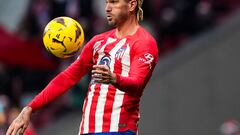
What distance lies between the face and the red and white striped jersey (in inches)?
6.8

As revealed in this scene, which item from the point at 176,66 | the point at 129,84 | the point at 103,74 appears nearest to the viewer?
the point at 103,74

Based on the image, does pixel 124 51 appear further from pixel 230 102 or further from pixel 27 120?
pixel 230 102

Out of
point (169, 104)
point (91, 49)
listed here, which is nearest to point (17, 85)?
point (169, 104)

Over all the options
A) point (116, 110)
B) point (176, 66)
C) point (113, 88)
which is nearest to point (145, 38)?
point (113, 88)

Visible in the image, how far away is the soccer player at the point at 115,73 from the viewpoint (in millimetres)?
7896

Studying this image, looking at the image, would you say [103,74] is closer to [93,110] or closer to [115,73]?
[115,73]

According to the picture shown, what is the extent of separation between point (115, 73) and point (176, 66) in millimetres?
7296

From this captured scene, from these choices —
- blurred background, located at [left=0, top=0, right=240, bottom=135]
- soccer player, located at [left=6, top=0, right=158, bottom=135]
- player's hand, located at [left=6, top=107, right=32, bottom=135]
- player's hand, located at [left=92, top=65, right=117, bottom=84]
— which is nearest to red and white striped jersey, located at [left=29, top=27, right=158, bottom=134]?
soccer player, located at [left=6, top=0, right=158, bottom=135]

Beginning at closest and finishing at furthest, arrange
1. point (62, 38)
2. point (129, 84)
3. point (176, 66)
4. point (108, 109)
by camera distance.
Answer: point (129, 84) → point (108, 109) → point (62, 38) → point (176, 66)

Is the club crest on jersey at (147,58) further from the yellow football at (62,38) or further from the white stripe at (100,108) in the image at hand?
the yellow football at (62,38)

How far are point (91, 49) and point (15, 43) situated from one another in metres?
7.38

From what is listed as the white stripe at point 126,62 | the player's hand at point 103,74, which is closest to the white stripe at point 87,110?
the white stripe at point 126,62

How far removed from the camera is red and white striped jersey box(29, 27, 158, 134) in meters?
7.88

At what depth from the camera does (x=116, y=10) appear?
806 cm
